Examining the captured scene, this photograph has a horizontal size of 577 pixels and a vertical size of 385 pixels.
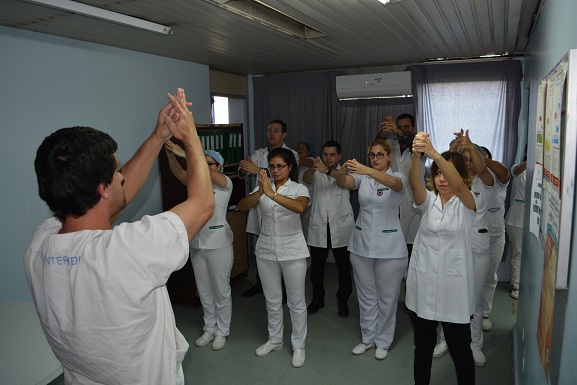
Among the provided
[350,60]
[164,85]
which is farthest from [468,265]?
[164,85]

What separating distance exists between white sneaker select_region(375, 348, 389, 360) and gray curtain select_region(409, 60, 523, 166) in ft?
8.39

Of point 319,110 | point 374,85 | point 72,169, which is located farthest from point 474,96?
point 72,169

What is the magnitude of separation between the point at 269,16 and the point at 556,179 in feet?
7.59

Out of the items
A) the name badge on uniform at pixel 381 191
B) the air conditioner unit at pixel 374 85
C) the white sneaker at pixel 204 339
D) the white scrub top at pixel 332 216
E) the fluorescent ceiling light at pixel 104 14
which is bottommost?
the white sneaker at pixel 204 339

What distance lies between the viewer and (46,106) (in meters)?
3.23

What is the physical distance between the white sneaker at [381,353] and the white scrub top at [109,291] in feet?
7.62

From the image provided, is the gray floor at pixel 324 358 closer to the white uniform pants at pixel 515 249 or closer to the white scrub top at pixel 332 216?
the white uniform pants at pixel 515 249

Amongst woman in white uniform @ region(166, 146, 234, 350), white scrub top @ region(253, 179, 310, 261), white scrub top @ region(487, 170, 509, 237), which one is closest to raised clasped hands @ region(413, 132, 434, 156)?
white scrub top @ region(253, 179, 310, 261)

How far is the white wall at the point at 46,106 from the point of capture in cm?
299

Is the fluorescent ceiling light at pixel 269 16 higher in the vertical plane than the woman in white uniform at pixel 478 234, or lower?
higher

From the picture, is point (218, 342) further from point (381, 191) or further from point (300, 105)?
point (300, 105)

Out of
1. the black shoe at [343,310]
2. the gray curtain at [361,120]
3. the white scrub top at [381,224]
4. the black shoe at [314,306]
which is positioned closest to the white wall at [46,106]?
the black shoe at [314,306]

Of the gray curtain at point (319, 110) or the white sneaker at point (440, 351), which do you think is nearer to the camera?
the white sneaker at point (440, 351)

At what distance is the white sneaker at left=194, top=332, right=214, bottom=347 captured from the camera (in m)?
3.50
